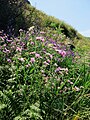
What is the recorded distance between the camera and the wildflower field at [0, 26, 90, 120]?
14.4 feet

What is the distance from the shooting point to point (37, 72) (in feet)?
16.4

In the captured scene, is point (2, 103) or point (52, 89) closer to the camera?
point (2, 103)

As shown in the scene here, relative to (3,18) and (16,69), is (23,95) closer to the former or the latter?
(16,69)

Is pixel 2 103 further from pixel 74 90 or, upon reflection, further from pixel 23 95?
pixel 74 90

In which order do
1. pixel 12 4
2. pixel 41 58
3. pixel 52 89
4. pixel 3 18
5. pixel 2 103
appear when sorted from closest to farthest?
pixel 2 103 → pixel 52 89 → pixel 41 58 → pixel 3 18 → pixel 12 4

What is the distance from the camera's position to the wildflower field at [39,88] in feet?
14.4

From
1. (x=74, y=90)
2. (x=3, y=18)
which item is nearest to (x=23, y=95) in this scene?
(x=74, y=90)

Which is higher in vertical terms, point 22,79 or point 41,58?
point 41,58

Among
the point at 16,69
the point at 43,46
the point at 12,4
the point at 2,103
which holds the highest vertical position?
the point at 12,4

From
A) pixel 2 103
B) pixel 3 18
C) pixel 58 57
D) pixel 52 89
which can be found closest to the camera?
pixel 2 103

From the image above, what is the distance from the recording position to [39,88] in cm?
460

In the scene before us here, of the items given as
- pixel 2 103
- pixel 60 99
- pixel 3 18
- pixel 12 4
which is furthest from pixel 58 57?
pixel 12 4

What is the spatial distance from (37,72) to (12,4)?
16.6 ft

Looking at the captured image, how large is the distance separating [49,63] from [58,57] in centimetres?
39
